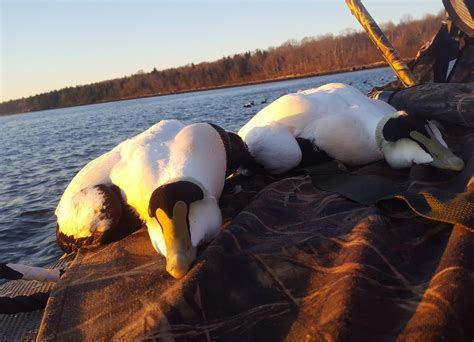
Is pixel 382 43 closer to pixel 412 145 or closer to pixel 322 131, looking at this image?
pixel 322 131

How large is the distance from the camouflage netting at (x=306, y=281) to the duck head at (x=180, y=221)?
11cm

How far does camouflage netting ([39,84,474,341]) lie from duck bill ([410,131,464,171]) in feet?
0.27

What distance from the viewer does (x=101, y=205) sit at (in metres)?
3.21

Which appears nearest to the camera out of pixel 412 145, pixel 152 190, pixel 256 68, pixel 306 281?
pixel 306 281

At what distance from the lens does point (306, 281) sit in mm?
2119

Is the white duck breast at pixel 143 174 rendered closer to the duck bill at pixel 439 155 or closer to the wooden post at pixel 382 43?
the duck bill at pixel 439 155

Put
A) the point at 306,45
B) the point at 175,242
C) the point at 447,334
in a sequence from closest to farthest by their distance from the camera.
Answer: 1. the point at 447,334
2. the point at 175,242
3. the point at 306,45

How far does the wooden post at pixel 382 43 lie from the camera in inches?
278

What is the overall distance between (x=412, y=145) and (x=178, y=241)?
197 cm

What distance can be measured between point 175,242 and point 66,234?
1355 millimetres

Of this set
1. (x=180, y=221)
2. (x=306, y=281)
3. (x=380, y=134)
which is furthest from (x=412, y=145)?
(x=180, y=221)

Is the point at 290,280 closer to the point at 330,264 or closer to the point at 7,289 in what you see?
the point at 330,264

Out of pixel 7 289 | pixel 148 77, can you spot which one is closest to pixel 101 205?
pixel 7 289

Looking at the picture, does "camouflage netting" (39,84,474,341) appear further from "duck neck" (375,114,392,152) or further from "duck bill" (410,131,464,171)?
"duck neck" (375,114,392,152)
